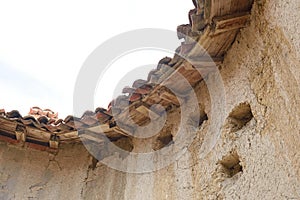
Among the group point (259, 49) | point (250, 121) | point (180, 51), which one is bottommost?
point (250, 121)

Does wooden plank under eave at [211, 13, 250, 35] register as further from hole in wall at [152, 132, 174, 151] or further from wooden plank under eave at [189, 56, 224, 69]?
hole in wall at [152, 132, 174, 151]

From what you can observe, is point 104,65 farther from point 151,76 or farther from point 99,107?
point 151,76

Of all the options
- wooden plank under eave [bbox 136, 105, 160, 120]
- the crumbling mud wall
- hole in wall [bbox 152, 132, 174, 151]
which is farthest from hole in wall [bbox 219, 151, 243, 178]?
wooden plank under eave [bbox 136, 105, 160, 120]

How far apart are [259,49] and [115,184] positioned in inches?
76.2

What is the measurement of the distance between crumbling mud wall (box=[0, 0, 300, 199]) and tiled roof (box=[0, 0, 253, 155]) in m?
0.11

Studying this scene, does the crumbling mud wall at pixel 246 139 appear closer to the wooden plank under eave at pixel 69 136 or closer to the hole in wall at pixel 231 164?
the hole in wall at pixel 231 164

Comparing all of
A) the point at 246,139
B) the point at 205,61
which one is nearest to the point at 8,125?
the point at 205,61

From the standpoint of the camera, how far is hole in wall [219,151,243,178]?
2.19 m

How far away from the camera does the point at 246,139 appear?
2061mm

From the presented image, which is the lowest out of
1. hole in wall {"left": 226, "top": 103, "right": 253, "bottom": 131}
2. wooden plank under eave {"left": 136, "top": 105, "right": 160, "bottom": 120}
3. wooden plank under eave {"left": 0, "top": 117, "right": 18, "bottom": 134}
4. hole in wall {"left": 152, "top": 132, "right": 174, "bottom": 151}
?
hole in wall {"left": 226, "top": 103, "right": 253, "bottom": 131}

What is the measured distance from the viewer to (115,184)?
10.7 feet

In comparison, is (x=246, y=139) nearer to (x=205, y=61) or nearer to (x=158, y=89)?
(x=205, y=61)

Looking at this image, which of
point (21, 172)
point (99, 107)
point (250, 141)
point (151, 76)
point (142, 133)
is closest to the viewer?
point (250, 141)

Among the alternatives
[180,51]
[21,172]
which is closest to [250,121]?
[180,51]
